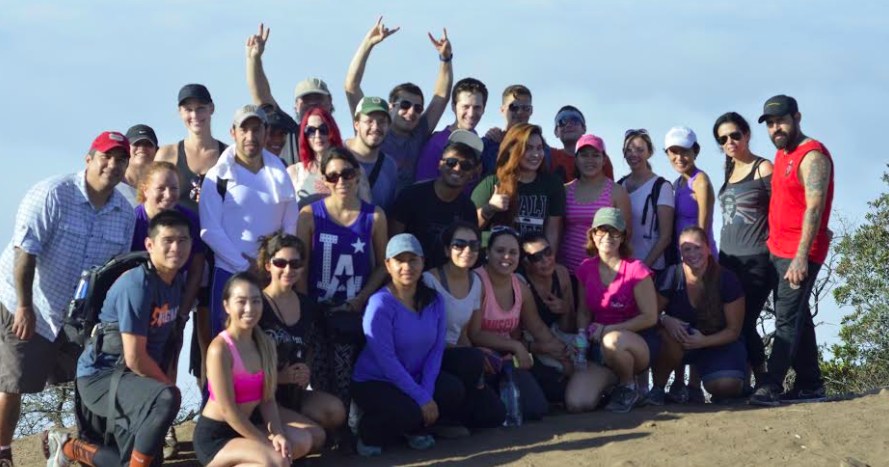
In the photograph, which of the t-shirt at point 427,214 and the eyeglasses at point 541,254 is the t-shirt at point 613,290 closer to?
the eyeglasses at point 541,254

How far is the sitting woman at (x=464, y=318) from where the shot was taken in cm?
870

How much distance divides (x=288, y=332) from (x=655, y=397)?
3.18 metres

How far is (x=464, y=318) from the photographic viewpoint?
890 cm

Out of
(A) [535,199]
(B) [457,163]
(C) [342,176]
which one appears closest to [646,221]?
(A) [535,199]

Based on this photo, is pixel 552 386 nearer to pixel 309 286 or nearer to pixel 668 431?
pixel 668 431

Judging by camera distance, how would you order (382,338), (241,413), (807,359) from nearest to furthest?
(241,413) < (382,338) < (807,359)

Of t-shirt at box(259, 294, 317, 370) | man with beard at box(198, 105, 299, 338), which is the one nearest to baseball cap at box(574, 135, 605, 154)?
man with beard at box(198, 105, 299, 338)

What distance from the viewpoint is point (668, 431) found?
862 cm

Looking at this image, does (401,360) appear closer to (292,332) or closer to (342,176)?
(292,332)

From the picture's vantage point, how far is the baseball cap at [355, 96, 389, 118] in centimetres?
918

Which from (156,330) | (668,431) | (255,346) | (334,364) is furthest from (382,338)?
(668,431)

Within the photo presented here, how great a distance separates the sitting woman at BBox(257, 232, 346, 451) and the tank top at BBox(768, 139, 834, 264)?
142 inches

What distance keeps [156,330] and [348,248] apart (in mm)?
1503

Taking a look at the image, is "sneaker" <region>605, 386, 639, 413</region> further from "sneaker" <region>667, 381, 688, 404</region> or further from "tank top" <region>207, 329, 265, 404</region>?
"tank top" <region>207, 329, 265, 404</region>
